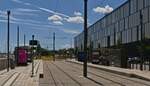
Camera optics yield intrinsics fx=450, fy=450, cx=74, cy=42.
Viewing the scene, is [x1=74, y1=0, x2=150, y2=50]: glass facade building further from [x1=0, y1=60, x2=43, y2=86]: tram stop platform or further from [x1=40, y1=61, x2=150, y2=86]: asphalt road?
[x1=0, y1=60, x2=43, y2=86]: tram stop platform

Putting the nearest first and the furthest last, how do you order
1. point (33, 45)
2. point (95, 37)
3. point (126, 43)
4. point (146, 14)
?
point (33, 45) < point (146, 14) < point (126, 43) < point (95, 37)

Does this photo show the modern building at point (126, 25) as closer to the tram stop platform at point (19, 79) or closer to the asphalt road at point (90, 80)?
the asphalt road at point (90, 80)

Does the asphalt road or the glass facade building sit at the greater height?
the glass facade building

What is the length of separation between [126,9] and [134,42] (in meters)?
12.3

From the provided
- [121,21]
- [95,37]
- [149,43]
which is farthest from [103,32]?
[149,43]

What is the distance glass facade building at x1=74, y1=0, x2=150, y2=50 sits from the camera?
9012 centimetres

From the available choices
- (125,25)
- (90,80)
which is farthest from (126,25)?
(90,80)

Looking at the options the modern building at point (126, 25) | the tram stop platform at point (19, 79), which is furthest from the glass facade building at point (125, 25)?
the tram stop platform at point (19, 79)

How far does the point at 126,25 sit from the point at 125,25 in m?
0.65

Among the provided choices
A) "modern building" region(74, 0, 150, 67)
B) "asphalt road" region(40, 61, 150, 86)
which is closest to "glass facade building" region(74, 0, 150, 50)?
"modern building" region(74, 0, 150, 67)

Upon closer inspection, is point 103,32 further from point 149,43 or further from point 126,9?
point 149,43

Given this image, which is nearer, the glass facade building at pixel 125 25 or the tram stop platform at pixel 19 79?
the tram stop platform at pixel 19 79

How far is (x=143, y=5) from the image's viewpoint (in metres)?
91.9

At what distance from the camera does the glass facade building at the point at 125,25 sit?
9012cm
